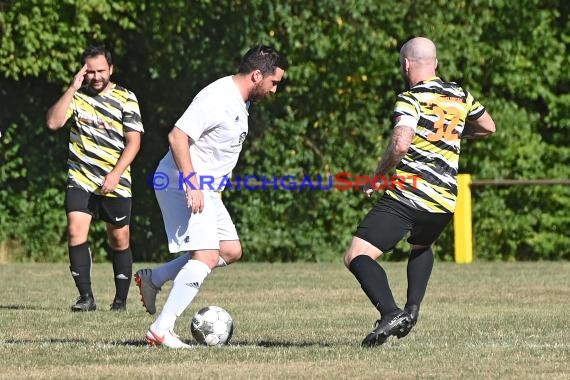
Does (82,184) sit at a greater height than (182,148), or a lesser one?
lesser

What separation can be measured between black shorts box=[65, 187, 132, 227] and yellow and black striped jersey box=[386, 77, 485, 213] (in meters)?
3.38

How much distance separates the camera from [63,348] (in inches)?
302

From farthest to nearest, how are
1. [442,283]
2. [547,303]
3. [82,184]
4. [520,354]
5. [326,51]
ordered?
[326,51] < [442,283] < [547,303] < [82,184] < [520,354]

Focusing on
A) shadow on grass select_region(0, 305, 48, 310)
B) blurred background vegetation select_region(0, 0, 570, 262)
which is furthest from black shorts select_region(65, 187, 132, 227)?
blurred background vegetation select_region(0, 0, 570, 262)

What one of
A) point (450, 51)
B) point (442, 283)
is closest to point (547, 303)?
point (442, 283)

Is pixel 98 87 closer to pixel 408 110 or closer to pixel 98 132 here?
pixel 98 132

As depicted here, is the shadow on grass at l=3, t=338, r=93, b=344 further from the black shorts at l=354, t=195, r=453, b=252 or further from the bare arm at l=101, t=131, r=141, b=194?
the bare arm at l=101, t=131, r=141, b=194

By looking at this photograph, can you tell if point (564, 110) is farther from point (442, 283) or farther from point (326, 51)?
point (442, 283)

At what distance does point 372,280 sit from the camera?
766 centimetres

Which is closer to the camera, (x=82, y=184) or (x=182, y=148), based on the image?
(x=182, y=148)

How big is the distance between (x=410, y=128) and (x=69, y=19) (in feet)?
37.7

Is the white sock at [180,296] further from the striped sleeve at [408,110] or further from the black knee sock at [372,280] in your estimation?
the striped sleeve at [408,110]

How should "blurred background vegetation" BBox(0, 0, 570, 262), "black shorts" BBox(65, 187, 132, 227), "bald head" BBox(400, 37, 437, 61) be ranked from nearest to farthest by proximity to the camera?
"bald head" BBox(400, 37, 437, 61), "black shorts" BBox(65, 187, 132, 227), "blurred background vegetation" BBox(0, 0, 570, 262)

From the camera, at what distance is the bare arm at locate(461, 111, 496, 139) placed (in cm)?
797
